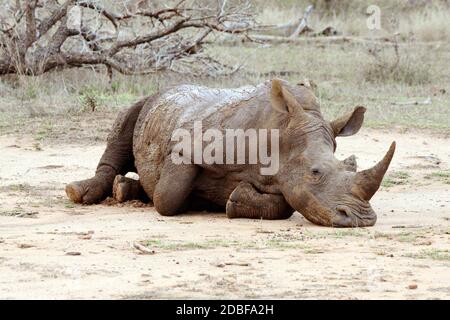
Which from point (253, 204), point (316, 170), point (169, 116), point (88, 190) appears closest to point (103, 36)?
point (88, 190)

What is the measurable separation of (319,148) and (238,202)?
0.74m

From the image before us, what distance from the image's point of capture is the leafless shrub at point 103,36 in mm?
15086

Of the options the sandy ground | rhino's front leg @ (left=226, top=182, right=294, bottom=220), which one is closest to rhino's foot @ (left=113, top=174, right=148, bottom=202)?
the sandy ground

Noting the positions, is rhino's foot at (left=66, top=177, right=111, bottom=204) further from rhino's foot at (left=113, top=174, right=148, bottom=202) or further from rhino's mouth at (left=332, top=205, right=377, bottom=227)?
rhino's mouth at (left=332, top=205, right=377, bottom=227)

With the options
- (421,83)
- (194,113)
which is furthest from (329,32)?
(194,113)

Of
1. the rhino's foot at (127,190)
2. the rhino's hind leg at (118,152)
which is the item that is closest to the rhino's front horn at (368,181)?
the rhino's foot at (127,190)

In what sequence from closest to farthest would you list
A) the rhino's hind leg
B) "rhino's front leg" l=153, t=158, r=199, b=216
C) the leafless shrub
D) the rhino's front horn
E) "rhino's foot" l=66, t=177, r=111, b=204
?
the rhino's front horn → "rhino's front leg" l=153, t=158, r=199, b=216 → "rhino's foot" l=66, t=177, r=111, b=204 → the rhino's hind leg → the leafless shrub

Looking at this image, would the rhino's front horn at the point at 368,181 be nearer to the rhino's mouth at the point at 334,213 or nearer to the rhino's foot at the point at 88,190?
the rhino's mouth at the point at 334,213

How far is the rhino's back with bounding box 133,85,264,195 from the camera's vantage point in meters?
9.09

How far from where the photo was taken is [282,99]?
28.5ft

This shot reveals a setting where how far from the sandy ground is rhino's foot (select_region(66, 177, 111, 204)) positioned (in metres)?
0.10

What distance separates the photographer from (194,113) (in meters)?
9.23

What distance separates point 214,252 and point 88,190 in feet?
9.04

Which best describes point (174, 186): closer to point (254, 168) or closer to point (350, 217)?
point (254, 168)
